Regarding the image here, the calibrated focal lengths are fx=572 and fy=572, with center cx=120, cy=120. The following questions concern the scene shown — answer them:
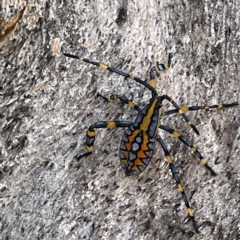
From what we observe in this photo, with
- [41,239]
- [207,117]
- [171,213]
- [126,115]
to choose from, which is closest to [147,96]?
[126,115]

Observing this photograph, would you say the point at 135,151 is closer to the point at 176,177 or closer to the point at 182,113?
the point at 176,177

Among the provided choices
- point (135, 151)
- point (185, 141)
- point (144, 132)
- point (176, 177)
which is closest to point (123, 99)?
point (144, 132)

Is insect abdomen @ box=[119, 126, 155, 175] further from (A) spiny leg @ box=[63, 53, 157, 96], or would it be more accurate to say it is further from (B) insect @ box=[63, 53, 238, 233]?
(A) spiny leg @ box=[63, 53, 157, 96]

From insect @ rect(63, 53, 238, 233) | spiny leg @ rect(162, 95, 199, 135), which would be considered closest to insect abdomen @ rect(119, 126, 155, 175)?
insect @ rect(63, 53, 238, 233)

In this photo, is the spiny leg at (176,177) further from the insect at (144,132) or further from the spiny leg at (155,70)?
the spiny leg at (155,70)

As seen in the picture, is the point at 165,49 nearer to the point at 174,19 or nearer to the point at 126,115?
the point at 174,19
